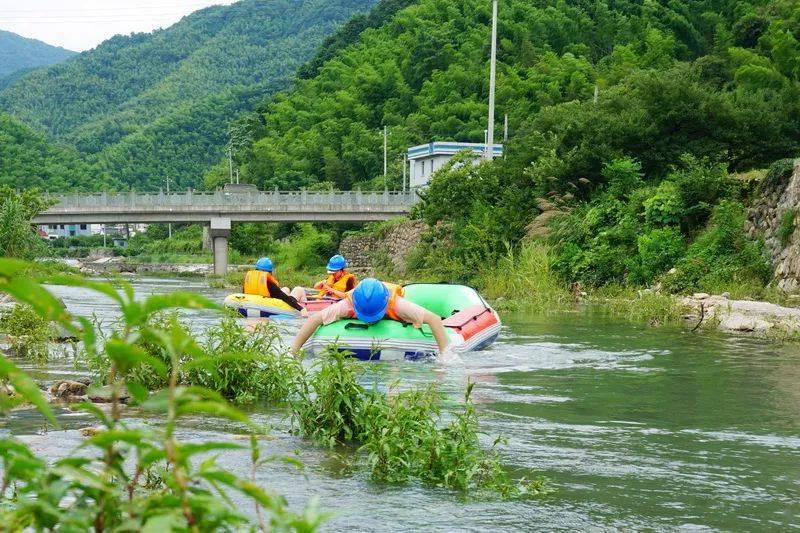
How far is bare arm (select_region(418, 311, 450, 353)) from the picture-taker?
489 inches

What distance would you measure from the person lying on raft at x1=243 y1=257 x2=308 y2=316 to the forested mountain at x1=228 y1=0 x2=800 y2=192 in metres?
13.8

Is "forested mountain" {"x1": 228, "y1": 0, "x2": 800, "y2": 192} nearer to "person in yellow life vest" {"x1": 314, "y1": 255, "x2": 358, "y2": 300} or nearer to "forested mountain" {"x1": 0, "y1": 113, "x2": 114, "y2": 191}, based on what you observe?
"person in yellow life vest" {"x1": 314, "y1": 255, "x2": 358, "y2": 300}

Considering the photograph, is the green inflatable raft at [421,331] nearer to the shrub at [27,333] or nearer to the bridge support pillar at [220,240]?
the shrub at [27,333]

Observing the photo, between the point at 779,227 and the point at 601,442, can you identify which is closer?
the point at 601,442

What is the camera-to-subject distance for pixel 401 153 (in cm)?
7925

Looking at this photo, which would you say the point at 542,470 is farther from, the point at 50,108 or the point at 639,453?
the point at 50,108

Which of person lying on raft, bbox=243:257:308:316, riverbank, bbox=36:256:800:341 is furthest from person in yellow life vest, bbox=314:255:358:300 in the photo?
riverbank, bbox=36:256:800:341

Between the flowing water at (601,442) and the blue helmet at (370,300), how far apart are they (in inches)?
26.2

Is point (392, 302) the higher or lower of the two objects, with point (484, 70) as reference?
lower

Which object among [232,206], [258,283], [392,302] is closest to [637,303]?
[258,283]

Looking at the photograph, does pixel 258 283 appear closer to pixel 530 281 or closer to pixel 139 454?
pixel 530 281

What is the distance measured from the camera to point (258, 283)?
18.4 metres

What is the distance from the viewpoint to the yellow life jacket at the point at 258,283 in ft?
60.2

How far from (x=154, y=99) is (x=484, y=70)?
3743 inches
